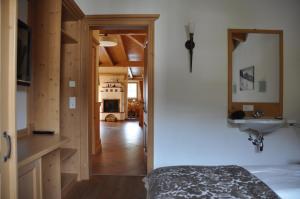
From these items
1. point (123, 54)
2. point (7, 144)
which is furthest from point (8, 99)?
point (123, 54)

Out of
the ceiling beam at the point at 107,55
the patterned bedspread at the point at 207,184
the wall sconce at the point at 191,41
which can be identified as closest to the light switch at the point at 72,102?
the wall sconce at the point at 191,41

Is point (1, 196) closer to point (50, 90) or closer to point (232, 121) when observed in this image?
point (50, 90)

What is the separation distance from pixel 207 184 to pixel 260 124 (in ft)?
5.85

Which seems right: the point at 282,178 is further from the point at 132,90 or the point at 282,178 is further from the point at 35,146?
the point at 132,90

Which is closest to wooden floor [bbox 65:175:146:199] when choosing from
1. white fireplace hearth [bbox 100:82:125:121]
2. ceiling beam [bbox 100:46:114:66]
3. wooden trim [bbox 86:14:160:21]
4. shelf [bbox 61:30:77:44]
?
shelf [bbox 61:30:77:44]

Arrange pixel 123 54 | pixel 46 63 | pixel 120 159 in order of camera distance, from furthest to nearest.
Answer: pixel 123 54 → pixel 120 159 → pixel 46 63

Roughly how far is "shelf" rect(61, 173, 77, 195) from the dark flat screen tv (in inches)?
52.2

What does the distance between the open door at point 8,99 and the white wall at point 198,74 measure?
7.29 ft

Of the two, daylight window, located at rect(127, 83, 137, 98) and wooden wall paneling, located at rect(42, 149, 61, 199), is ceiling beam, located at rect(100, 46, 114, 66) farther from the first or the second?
wooden wall paneling, located at rect(42, 149, 61, 199)

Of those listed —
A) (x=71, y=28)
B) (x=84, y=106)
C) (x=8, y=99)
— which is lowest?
(x=84, y=106)

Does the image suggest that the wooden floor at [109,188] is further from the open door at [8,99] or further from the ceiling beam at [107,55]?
the ceiling beam at [107,55]

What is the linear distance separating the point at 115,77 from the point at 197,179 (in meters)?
11.3

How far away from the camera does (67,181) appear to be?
306cm

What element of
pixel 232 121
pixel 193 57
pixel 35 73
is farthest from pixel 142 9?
pixel 232 121
